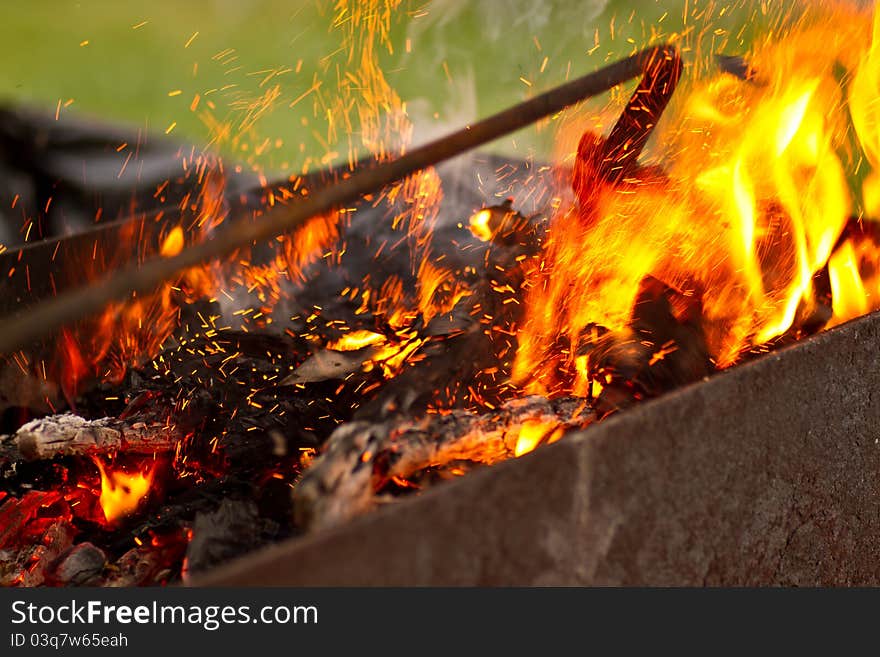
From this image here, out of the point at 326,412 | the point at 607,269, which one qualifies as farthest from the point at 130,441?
the point at 607,269

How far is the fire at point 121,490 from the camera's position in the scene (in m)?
1.59

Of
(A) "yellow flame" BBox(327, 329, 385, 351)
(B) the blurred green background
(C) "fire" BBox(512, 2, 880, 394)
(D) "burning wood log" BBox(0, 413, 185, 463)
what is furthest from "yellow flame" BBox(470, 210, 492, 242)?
(B) the blurred green background

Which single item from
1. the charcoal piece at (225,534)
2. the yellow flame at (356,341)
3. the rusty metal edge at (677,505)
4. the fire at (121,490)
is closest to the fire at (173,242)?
the yellow flame at (356,341)

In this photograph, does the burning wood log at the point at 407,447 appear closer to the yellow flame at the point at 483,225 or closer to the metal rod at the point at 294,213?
the metal rod at the point at 294,213

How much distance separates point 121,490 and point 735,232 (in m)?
1.34

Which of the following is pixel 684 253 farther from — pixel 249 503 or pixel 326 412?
pixel 249 503

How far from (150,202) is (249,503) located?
2.07 metres

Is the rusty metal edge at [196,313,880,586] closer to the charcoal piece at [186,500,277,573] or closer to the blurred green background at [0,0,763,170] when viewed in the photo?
the charcoal piece at [186,500,277,573]

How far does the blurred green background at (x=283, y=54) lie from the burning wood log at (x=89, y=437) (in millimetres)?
1790

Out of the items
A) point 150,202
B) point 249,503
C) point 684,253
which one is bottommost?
point 150,202

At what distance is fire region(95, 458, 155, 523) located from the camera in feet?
5.23

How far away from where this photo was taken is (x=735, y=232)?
179 centimetres

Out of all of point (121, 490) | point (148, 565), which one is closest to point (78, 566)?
point (148, 565)

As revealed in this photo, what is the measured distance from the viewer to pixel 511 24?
11.3ft
